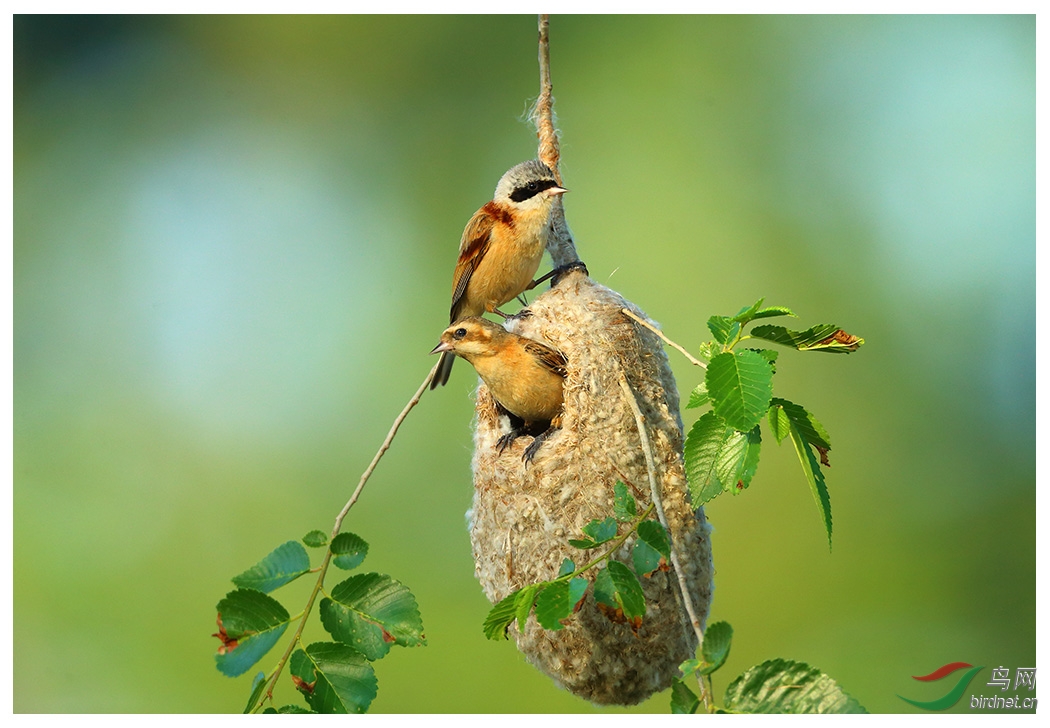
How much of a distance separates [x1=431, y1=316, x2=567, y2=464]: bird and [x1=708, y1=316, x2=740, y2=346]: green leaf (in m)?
1.14

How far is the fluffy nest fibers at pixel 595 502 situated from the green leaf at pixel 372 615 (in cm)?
57

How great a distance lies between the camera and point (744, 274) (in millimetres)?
5543

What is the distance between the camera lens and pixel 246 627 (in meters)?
1.88

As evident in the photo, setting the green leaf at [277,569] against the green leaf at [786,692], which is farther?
the green leaf at [277,569]

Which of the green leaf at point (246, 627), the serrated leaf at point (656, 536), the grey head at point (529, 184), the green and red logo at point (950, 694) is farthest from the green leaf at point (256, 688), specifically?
the green and red logo at point (950, 694)

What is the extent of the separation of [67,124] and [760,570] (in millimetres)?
5606

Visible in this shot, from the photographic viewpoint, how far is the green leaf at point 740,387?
161cm

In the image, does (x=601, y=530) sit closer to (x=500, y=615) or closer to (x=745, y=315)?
(x=500, y=615)

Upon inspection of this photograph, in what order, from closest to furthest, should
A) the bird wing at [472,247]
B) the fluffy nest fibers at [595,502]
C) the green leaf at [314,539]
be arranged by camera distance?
the green leaf at [314,539]
the fluffy nest fibers at [595,502]
the bird wing at [472,247]

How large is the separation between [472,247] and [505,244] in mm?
220

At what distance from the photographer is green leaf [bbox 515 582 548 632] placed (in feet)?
5.79

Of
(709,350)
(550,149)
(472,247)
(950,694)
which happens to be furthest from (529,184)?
(950,694)

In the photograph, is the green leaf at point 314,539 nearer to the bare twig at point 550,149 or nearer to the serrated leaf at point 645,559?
the serrated leaf at point 645,559
